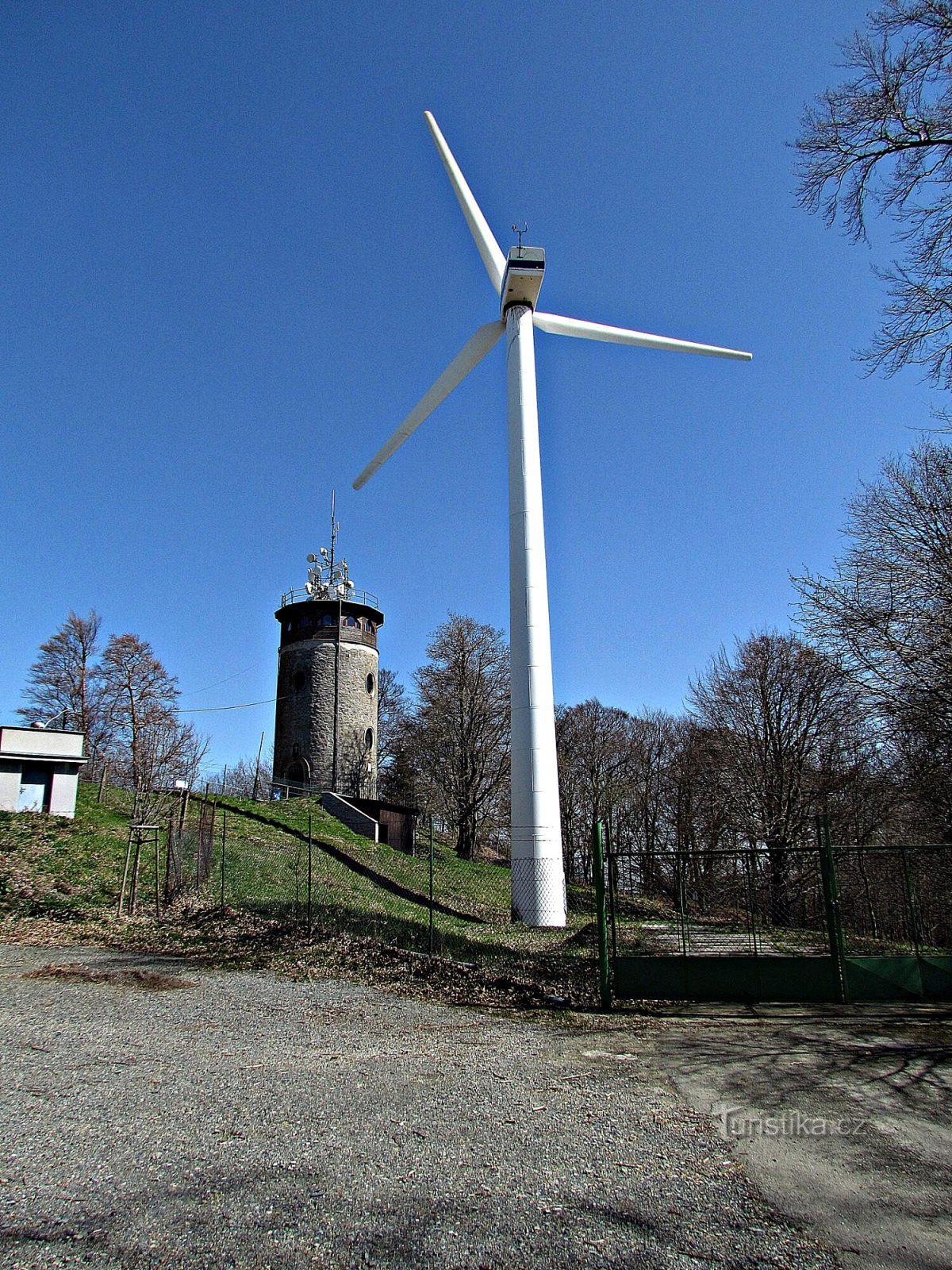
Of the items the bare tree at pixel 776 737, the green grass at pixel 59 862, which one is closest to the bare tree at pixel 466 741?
the bare tree at pixel 776 737

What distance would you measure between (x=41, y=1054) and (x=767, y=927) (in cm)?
1137

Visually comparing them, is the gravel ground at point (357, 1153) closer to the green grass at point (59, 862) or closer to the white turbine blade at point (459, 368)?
the green grass at point (59, 862)

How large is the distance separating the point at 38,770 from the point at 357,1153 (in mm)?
23936

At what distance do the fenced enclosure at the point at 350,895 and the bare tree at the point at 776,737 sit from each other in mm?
7499

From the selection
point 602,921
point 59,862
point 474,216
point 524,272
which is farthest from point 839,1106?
point 474,216

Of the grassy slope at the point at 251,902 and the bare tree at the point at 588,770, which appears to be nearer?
the grassy slope at the point at 251,902

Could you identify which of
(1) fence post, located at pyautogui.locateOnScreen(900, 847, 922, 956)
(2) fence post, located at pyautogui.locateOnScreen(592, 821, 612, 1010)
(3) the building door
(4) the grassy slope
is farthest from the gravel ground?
(3) the building door

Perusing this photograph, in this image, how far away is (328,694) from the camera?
148 ft

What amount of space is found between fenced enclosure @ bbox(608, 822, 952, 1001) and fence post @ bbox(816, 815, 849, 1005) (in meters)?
0.01

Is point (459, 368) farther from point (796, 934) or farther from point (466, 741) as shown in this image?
point (466, 741)

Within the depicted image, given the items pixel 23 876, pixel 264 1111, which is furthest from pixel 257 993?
pixel 23 876

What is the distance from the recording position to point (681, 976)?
9.52 m

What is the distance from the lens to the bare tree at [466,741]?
42.1m

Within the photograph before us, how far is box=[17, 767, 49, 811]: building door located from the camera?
24516mm
